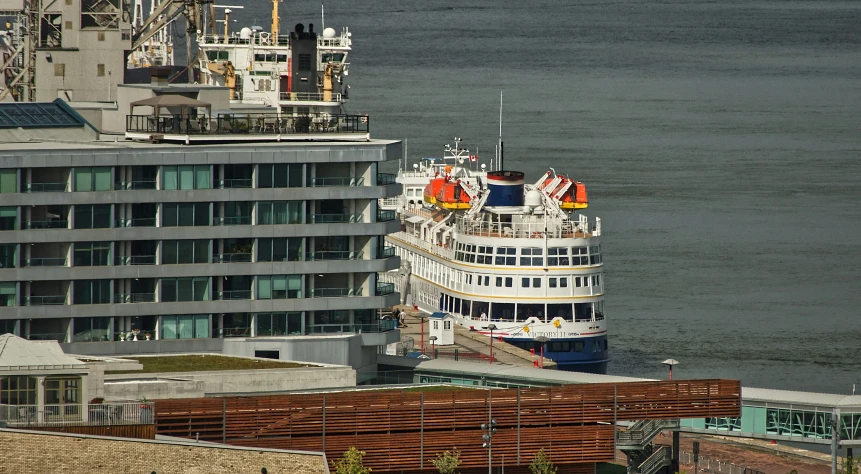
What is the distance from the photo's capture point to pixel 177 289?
202 ft

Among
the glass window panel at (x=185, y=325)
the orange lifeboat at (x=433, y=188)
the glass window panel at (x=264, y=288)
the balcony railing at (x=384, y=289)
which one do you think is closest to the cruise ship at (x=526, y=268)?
the orange lifeboat at (x=433, y=188)

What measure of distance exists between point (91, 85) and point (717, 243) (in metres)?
50.2

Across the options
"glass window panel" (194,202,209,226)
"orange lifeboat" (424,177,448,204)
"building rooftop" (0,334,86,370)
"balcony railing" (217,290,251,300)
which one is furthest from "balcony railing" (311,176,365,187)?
"orange lifeboat" (424,177,448,204)

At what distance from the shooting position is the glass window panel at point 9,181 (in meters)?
59.1

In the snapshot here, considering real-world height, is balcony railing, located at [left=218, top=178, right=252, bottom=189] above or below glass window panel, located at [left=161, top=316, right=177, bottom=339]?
above

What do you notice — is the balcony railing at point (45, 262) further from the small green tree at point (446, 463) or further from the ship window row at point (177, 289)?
the small green tree at point (446, 463)

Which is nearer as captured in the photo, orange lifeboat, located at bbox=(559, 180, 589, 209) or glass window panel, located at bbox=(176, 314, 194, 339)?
glass window panel, located at bbox=(176, 314, 194, 339)

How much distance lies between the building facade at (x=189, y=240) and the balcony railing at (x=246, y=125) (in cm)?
141

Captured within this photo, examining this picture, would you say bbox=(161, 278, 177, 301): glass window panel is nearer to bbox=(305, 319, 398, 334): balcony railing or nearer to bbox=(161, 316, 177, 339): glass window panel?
bbox=(161, 316, 177, 339): glass window panel

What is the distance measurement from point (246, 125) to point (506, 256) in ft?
107

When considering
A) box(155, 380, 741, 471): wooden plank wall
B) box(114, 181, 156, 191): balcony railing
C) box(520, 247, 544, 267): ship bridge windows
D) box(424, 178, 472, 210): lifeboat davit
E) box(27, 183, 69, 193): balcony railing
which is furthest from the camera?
box(424, 178, 472, 210): lifeboat davit

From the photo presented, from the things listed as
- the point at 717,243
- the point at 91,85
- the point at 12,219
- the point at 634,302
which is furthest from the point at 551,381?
the point at 717,243

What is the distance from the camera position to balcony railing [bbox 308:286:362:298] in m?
62.9

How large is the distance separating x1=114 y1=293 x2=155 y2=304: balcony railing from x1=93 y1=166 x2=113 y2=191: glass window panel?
144 inches
